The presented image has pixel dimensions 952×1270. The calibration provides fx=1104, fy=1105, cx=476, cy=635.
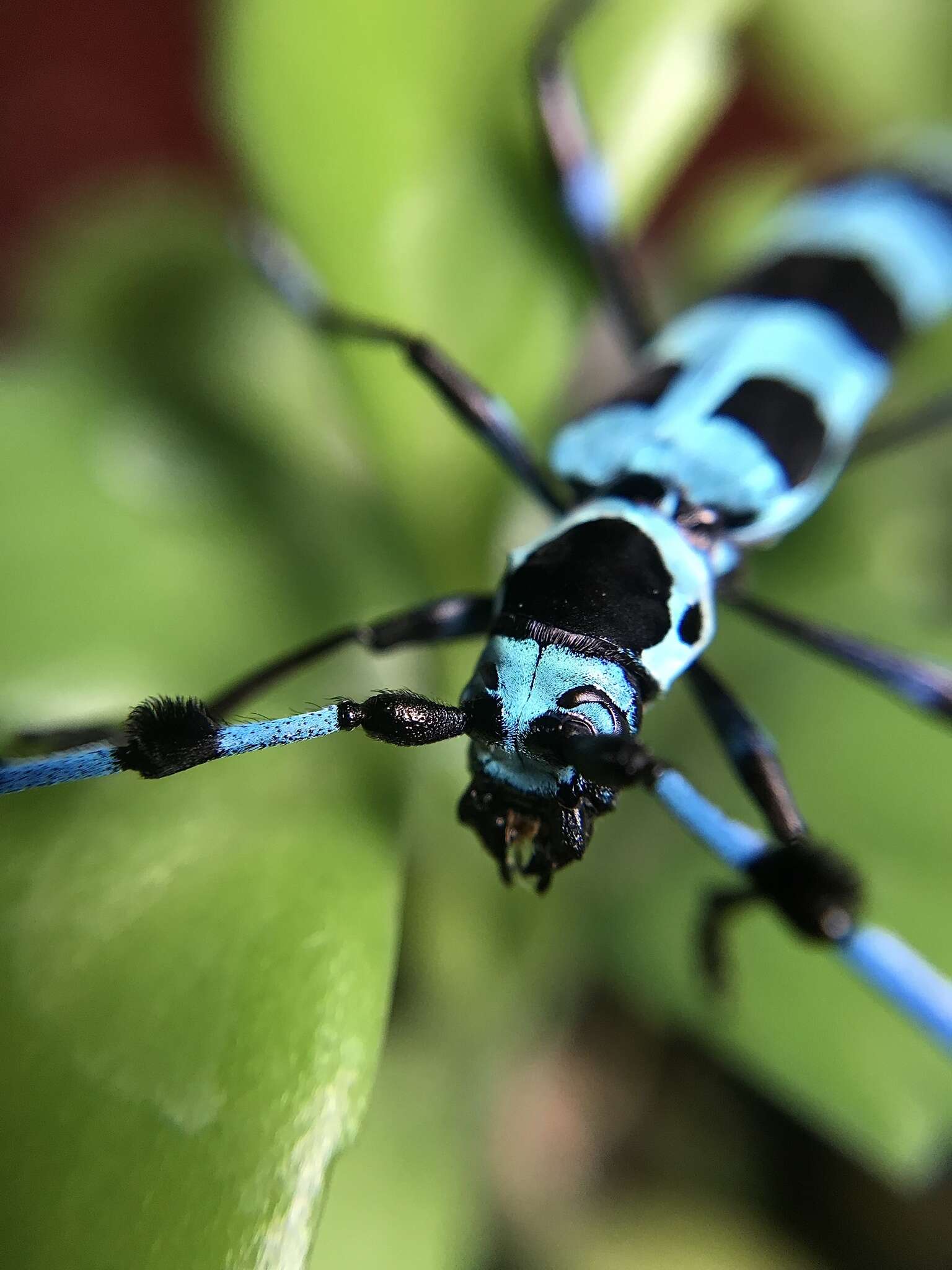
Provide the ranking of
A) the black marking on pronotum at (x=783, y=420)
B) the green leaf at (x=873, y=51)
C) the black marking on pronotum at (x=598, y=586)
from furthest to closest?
the green leaf at (x=873, y=51), the black marking on pronotum at (x=783, y=420), the black marking on pronotum at (x=598, y=586)

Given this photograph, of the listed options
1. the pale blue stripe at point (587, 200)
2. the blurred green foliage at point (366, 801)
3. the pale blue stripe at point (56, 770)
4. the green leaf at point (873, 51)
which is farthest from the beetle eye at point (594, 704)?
the green leaf at point (873, 51)

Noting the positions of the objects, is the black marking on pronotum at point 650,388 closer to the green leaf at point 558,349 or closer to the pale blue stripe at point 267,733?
the green leaf at point 558,349

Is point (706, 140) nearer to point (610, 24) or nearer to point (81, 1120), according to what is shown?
point (610, 24)

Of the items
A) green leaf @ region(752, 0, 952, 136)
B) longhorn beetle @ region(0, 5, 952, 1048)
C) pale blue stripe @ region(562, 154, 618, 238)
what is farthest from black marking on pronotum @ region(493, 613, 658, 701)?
green leaf @ region(752, 0, 952, 136)

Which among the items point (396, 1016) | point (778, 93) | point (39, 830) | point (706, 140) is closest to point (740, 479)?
point (396, 1016)

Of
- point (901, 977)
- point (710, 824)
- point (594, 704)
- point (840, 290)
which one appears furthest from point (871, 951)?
point (840, 290)

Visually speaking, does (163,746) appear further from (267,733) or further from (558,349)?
(558,349)
